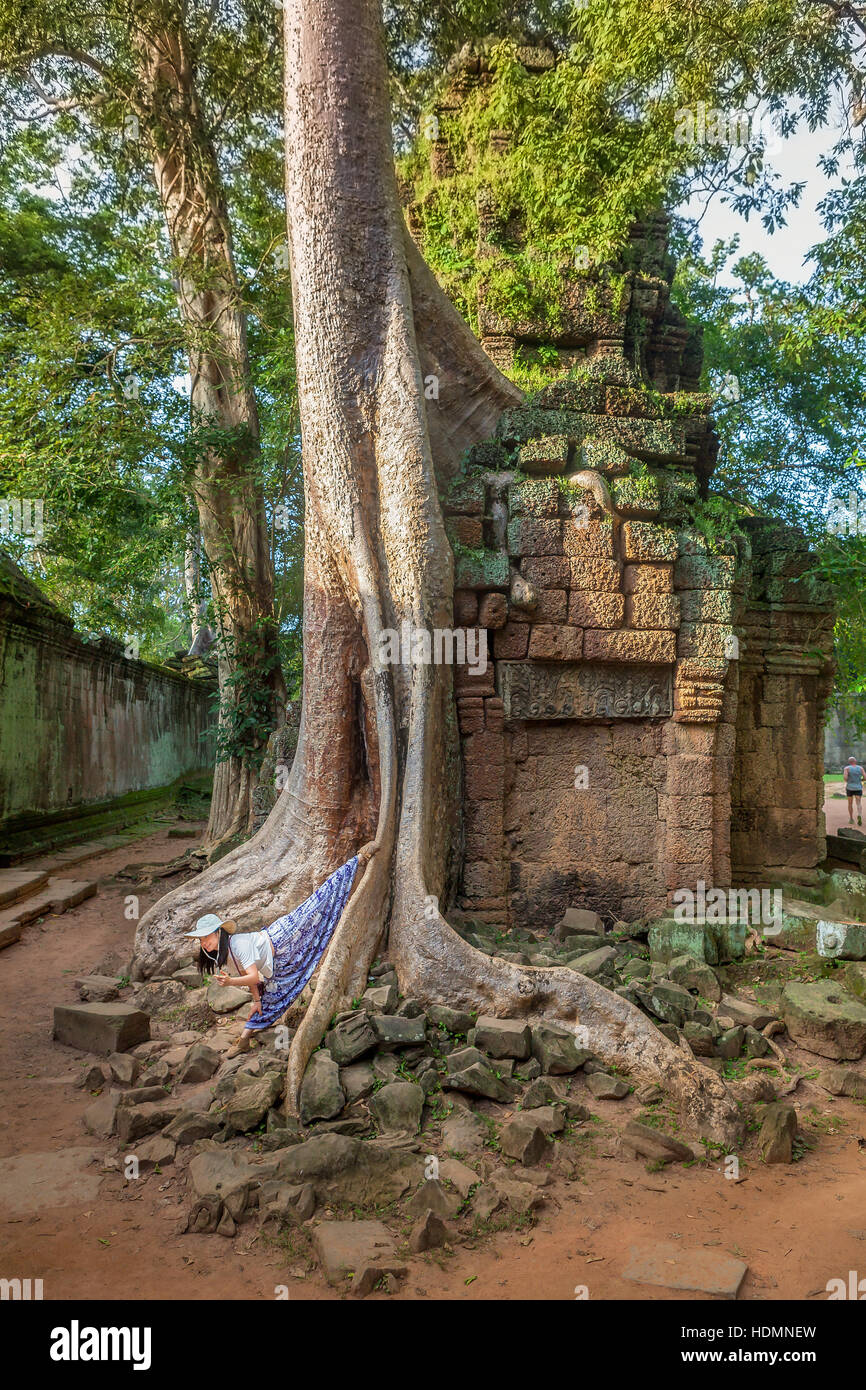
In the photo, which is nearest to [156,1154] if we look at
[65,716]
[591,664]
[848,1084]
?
[848,1084]

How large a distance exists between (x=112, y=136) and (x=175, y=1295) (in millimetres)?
10384

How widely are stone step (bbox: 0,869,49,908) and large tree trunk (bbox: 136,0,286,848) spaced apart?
1.54m

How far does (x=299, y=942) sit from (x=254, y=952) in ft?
0.75

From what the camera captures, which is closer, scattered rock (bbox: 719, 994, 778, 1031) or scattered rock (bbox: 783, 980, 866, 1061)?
scattered rock (bbox: 783, 980, 866, 1061)

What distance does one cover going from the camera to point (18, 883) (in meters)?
6.64

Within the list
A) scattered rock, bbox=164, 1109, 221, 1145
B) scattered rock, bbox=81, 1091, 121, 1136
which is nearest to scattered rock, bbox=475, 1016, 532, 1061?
scattered rock, bbox=164, 1109, 221, 1145

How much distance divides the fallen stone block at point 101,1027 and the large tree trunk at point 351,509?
0.59 meters

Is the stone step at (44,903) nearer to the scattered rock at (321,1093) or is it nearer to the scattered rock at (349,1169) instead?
the scattered rock at (321,1093)

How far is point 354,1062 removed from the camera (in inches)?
133

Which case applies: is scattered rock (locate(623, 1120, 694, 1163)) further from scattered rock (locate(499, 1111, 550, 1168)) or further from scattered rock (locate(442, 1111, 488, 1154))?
scattered rock (locate(442, 1111, 488, 1154))

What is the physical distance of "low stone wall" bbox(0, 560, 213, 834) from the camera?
8328 mm

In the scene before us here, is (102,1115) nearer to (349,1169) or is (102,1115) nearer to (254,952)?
(254,952)

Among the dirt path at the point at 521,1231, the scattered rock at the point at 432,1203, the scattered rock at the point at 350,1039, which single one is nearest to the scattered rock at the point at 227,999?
the dirt path at the point at 521,1231

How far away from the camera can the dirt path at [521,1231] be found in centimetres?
236
